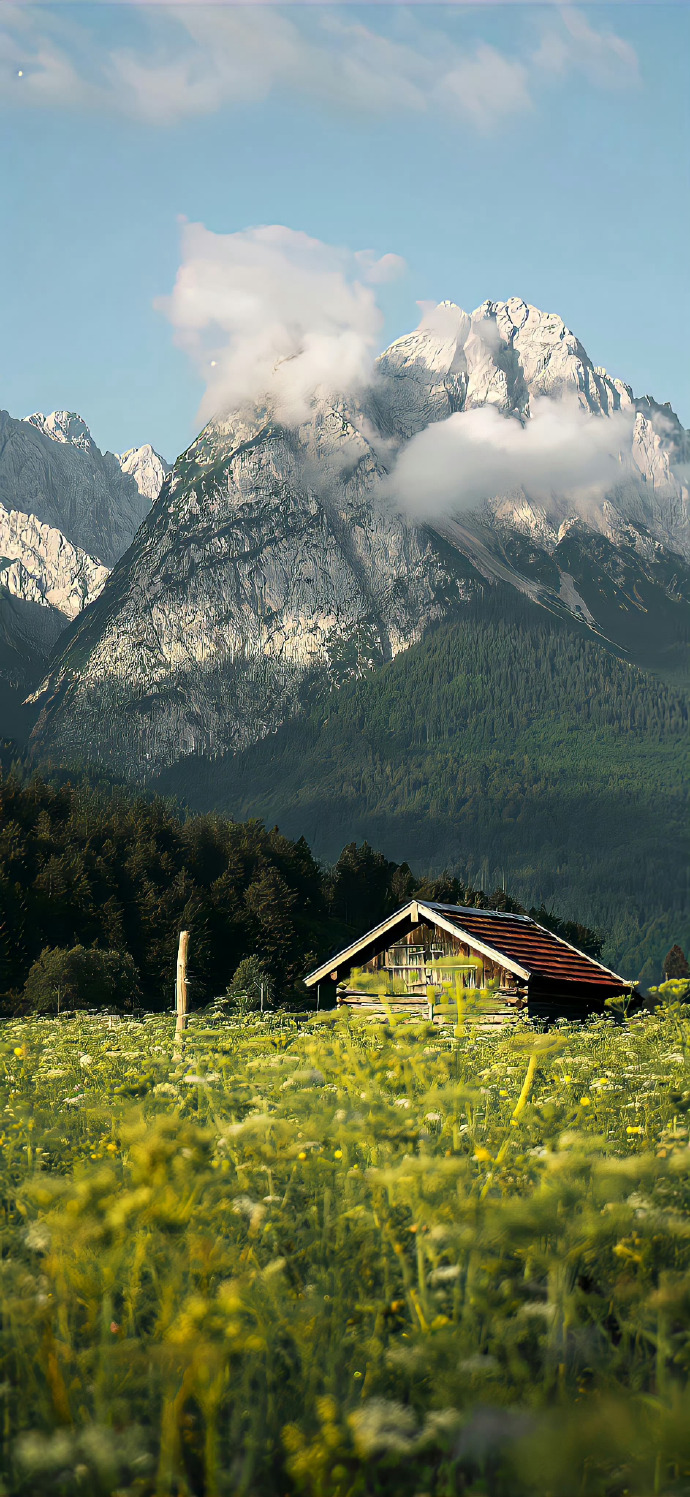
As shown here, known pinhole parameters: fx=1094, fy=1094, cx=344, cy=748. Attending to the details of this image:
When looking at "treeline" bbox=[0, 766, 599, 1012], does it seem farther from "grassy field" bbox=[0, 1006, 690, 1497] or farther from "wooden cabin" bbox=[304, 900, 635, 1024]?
"grassy field" bbox=[0, 1006, 690, 1497]

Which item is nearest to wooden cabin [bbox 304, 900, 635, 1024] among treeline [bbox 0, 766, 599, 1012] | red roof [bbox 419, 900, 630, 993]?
red roof [bbox 419, 900, 630, 993]

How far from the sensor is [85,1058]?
1073 centimetres

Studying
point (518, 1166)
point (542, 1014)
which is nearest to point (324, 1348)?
point (518, 1166)

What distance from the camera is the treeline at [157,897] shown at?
5891cm

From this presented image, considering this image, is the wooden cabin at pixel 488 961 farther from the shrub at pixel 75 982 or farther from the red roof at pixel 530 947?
the shrub at pixel 75 982

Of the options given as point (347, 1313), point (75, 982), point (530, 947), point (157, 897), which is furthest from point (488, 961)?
point (157, 897)

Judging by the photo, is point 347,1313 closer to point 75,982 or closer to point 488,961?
point 488,961

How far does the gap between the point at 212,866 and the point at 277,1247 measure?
248ft

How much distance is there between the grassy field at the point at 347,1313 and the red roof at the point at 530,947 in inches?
835

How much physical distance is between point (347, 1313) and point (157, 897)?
218 feet

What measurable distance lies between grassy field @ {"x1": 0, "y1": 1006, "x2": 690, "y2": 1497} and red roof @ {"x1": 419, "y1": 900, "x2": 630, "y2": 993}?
2121cm

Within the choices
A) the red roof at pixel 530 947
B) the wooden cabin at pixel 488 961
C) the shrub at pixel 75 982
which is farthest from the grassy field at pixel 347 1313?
the shrub at pixel 75 982

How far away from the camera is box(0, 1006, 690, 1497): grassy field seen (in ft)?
10.5

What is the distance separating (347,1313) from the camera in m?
4.59
